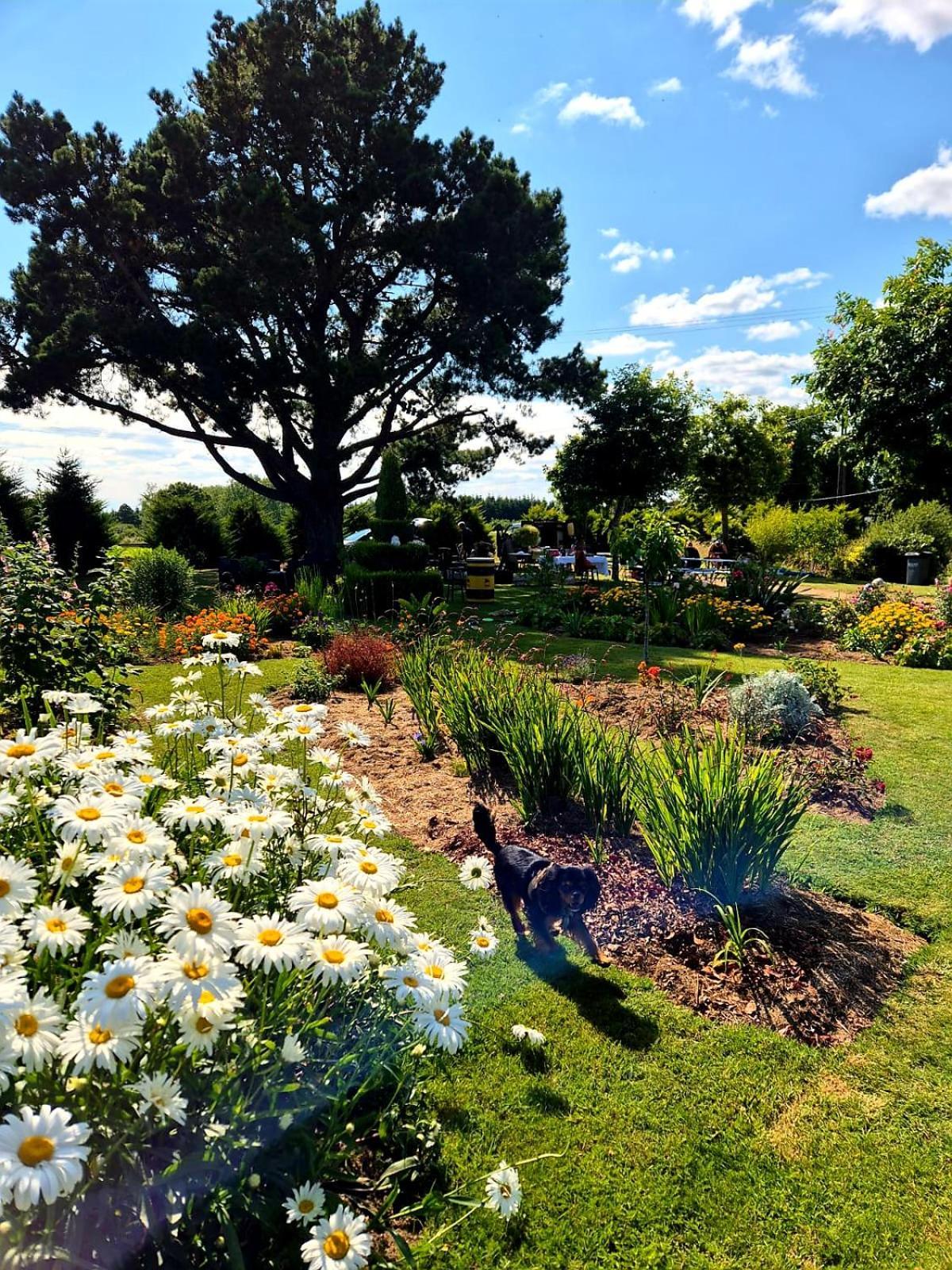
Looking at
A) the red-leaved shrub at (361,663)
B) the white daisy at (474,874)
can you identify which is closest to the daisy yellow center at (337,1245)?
the white daisy at (474,874)

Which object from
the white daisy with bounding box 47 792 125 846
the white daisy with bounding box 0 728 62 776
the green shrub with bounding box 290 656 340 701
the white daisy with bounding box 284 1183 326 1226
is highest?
the white daisy with bounding box 0 728 62 776

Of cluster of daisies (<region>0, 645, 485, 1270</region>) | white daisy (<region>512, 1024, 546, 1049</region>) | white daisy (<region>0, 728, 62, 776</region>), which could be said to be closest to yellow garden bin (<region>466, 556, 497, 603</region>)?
white daisy (<region>512, 1024, 546, 1049</region>)

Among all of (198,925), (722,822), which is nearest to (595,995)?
(722,822)

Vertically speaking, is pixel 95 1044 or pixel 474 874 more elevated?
pixel 95 1044

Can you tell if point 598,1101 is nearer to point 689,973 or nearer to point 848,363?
point 689,973

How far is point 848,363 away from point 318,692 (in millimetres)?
15454

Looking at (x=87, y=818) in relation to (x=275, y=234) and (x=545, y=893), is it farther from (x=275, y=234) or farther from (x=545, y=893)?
(x=275, y=234)

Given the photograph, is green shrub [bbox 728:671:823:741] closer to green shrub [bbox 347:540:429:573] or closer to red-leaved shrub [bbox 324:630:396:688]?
red-leaved shrub [bbox 324:630:396:688]

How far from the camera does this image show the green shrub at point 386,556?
13.3m

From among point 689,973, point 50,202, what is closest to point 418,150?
point 50,202

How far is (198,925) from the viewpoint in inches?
48.6

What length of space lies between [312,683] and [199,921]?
19.1 ft

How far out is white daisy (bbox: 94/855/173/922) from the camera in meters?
1.28

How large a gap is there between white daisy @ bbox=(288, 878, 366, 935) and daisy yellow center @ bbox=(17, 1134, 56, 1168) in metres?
0.50
